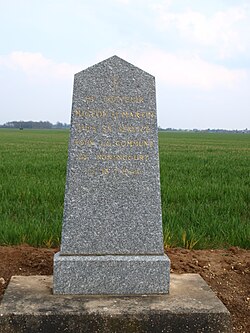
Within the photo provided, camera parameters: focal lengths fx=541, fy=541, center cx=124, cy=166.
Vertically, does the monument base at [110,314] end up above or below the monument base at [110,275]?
below

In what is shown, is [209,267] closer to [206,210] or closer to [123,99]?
[123,99]

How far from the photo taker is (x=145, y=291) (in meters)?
4.27

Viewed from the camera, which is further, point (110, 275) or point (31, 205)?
point (31, 205)

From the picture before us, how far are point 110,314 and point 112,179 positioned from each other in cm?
105

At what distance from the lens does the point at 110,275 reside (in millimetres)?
4227

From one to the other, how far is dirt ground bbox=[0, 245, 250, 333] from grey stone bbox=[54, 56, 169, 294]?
64 cm

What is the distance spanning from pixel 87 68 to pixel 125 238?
1.38 metres

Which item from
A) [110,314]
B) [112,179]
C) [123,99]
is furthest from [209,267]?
[123,99]

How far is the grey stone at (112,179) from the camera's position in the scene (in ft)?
13.9

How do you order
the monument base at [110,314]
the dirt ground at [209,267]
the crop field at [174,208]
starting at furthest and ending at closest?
the crop field at [174,208] < the dirt ground at [209,267] < the monument base at [110,314]

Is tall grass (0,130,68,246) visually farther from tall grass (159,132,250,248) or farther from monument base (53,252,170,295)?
monument base (53,252,170,295)

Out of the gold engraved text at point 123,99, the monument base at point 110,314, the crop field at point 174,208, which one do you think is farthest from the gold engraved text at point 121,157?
the crop field at point 174,208

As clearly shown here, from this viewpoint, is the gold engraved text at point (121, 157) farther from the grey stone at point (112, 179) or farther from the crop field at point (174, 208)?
the crop field at point (174, 208)

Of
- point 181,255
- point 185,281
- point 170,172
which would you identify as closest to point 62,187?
point 170,172
